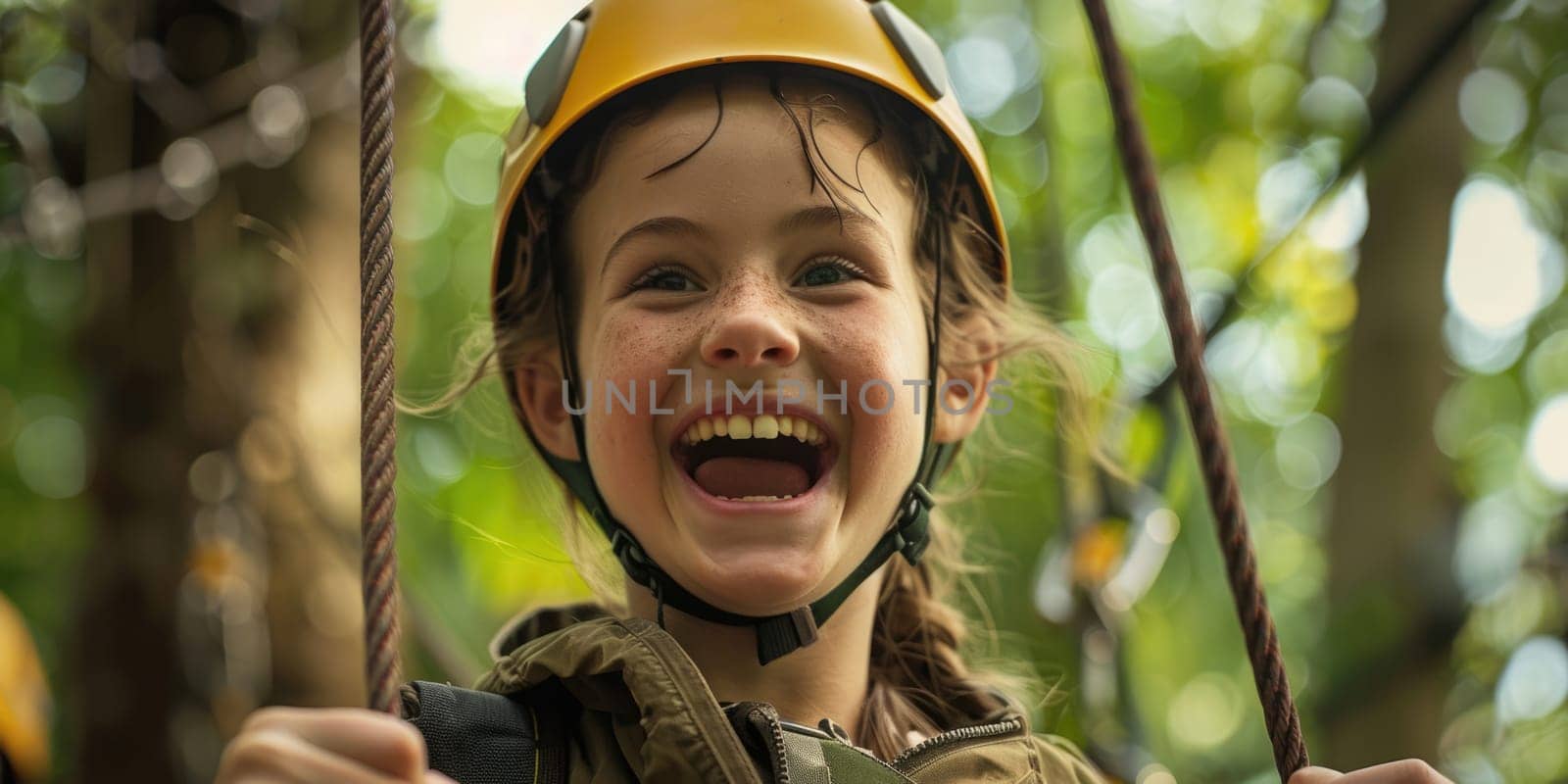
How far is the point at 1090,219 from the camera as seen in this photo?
25.7 feet

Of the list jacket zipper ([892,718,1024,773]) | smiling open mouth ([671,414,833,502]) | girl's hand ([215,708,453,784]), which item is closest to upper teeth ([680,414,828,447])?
smiling open mouth ([671,414,833,502])

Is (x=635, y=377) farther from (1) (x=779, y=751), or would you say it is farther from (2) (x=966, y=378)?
(2) (x=966, y=378)

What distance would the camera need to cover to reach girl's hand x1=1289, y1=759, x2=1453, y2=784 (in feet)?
4.61

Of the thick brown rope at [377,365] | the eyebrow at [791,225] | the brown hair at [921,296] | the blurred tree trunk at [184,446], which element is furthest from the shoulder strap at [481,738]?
the blurred tree trunk at [184,446]

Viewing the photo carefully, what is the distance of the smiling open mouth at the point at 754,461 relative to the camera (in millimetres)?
1761

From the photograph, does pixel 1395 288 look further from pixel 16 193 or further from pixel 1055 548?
pixel 16 193

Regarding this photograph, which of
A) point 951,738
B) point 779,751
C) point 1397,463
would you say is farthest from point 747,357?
point 1397,463

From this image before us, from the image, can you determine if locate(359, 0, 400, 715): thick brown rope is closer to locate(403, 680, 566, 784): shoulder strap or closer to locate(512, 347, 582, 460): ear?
locate(403, 680, 566, 784): shoulder strap

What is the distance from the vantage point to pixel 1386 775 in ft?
4.67

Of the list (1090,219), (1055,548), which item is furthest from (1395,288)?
(1090,219)

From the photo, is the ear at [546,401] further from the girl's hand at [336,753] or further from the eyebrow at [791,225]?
the girl's hand at [336,753]

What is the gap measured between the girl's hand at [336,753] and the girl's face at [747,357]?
56 cm

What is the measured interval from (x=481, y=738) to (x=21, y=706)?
315 cm

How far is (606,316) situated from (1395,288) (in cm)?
391
